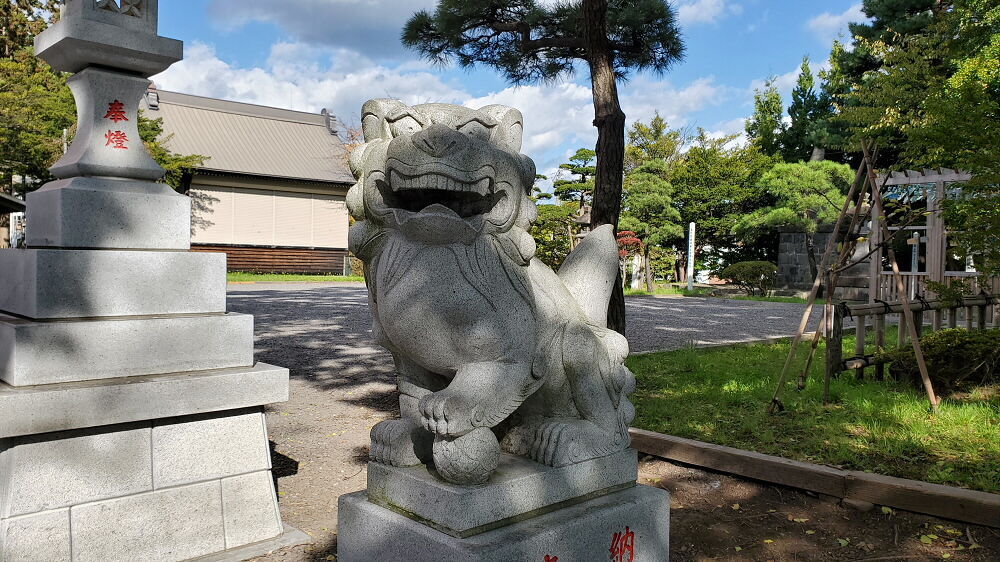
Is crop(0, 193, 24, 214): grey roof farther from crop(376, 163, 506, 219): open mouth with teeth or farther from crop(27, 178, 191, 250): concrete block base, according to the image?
crop(376, 163, 506, 219): open mouth with teeth

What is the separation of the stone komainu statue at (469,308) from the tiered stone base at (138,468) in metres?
1.15

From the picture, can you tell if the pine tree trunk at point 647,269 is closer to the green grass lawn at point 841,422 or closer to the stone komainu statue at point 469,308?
the green grass lawn at point 841,422

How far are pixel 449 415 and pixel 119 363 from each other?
1.79 meters

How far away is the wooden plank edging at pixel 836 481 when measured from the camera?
10.7ft

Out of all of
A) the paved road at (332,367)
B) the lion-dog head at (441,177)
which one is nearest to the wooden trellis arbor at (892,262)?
the paved road at (332,367)

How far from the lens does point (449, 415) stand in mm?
1964

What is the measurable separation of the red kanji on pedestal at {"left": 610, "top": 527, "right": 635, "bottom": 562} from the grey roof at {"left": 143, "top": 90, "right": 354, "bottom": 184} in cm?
2690

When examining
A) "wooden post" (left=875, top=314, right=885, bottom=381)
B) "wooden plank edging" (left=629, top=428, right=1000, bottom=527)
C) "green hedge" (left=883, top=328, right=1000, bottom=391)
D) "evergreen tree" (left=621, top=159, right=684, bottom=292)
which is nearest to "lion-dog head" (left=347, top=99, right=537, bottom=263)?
"wooden plank edging" (left=629, top=428, right=1000, bottom=527)

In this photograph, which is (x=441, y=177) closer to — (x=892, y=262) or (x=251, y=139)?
(x=892, y=262)

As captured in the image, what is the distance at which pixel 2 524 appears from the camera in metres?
2.57

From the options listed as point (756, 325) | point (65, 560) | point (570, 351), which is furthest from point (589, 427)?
point (756, 325)

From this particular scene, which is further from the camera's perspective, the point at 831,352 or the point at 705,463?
the point at 831,352

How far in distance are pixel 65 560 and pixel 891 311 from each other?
6.41m

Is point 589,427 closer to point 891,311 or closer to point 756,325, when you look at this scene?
point 891,311
